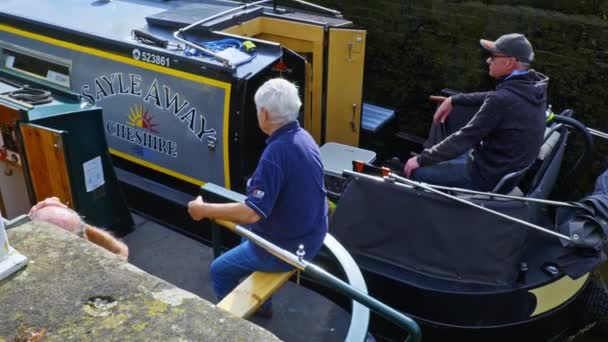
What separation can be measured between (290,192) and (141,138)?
82.3 inches

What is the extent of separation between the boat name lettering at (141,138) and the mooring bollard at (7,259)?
2.71 meters

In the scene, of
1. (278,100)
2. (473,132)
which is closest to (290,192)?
(278,100)

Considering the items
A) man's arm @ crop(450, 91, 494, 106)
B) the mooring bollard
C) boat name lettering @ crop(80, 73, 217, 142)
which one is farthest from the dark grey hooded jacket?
the mooring bollard

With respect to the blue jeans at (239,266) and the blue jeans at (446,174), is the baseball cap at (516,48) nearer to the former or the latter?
the blue jeans at (446,174)

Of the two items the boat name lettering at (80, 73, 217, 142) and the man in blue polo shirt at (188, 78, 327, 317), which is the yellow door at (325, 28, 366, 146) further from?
the man in blue polo shirt at (188, 78, 327, 317)

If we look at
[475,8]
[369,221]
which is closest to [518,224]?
[369,221]

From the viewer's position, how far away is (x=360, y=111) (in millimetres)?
4660

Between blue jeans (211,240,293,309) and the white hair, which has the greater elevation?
the white hair

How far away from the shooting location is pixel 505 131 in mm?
3439

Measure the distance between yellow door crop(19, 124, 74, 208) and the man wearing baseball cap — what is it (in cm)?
227

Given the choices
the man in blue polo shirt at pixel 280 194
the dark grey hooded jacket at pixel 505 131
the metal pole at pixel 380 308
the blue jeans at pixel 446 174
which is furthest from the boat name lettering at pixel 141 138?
the metal pole at pixel 380 308

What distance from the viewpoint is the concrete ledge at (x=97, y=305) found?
1.28 meters

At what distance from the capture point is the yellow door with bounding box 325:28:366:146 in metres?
4.38

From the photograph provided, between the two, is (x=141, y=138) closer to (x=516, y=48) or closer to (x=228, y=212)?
(x=228, y=212)
